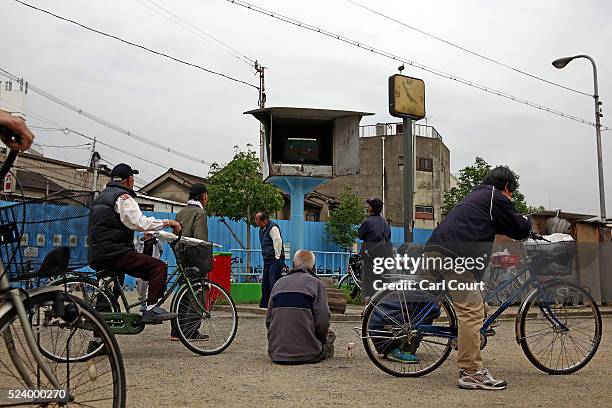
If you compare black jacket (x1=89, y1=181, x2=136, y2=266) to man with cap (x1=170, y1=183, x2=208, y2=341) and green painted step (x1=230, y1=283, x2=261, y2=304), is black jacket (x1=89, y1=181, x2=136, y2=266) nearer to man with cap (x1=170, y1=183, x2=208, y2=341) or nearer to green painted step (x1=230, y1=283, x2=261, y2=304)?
man with cap (x1=170, y1=183, x2=208, y2=341)

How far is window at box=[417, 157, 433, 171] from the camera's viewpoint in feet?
166

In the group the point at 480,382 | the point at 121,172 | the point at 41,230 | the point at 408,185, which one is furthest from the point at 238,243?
the point at 41,230

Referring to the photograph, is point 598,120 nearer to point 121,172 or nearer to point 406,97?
point 406,97

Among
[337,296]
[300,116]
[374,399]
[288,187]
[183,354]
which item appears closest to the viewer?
[374,399]

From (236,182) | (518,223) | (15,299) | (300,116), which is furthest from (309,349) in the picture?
(236,182)

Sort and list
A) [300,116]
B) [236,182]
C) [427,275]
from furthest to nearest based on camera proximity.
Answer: [236,182] → [300,116] → [427,275]

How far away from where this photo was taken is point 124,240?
6758 millimetres

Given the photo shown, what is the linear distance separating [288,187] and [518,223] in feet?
29.6

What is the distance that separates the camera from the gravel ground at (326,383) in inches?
200

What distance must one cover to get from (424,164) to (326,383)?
46.1 meters

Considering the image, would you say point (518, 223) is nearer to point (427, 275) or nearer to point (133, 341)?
point (427, 275)

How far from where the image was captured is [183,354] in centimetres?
746

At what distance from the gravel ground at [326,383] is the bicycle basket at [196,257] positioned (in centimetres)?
94

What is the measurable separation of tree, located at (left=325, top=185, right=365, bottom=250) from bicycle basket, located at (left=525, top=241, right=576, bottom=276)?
2390 cm
